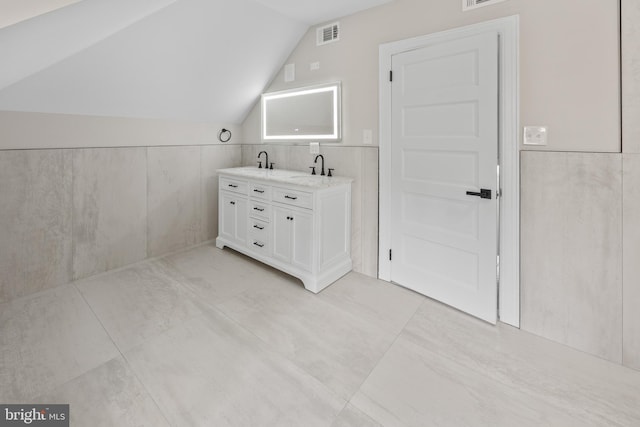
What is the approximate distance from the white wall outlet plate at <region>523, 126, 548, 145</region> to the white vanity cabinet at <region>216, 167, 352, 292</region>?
1.42m

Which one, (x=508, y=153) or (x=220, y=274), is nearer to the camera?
(x=508, y=153)

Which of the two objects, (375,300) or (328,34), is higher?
(328,34)

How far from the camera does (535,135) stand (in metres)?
2.01

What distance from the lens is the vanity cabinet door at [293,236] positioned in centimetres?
271

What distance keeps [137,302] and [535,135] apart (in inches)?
124

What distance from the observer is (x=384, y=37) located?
2662 mm

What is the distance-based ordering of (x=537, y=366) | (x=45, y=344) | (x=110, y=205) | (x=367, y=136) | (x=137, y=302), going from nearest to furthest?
(x=537, y=366) → (x=45, y=344) → (x=137, y=302) → (x=367, y=136) → (x=110, y=205)

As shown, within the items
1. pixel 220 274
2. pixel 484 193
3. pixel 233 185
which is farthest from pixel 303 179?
pixel 484 193

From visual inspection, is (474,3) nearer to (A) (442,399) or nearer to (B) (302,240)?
(B) (302,240)

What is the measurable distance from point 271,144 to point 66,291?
2462mm

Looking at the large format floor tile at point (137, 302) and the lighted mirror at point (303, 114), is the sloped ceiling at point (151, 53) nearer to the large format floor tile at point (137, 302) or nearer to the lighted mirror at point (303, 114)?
the lighted mirror at point (303, 114)

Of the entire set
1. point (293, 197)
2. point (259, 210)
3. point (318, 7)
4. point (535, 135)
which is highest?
point (318, 7)

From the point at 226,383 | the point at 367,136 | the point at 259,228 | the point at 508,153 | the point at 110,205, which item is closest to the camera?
the point at 226,383

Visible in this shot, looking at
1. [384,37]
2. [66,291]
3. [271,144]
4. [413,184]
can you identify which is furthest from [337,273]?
[66,291]
